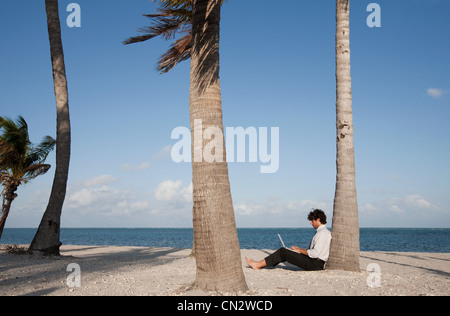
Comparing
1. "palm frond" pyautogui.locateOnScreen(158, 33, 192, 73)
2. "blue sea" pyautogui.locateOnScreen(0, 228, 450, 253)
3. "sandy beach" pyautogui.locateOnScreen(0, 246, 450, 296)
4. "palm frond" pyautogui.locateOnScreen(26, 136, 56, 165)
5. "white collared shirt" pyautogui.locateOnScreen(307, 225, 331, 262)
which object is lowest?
"blue sea" pyautogui.locateOnScreen(0, 228, 450, 253)

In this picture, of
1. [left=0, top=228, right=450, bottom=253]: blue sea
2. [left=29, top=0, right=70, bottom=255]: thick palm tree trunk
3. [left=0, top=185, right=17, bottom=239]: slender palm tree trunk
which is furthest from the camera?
[left=0, top=228, right=450, bottom=253]: blue sea

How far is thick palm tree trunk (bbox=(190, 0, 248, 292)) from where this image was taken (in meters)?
4.73

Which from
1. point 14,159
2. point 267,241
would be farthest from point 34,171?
point 267,241

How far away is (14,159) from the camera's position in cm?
1530

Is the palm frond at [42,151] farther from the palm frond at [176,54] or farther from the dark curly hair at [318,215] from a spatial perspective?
the dark curly hair at [318,215]

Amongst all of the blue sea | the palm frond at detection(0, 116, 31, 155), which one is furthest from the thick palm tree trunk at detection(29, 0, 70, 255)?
the blue sea

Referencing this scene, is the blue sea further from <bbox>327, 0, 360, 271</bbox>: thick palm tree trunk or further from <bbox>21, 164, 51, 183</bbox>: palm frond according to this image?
<bbox>327, 0, 360, 271</bbox>: thick palm tree trunk

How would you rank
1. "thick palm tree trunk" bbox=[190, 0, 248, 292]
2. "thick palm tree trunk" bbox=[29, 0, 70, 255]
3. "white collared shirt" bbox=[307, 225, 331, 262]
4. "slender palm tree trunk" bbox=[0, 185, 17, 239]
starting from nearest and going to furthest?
1. "thick palm tree trunk" bbox=[190, 0, 248, 292]
2. "white collared shirt" bbox=[307, 225, 331, 262]
3. "thick palm tree trunk" bbox=[29, 0, 70, 255]
4. "slender palm tree trunk" bbox=[0, 185, 17, 239]

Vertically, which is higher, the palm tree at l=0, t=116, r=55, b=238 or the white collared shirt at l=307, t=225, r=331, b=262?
the palm tree at l=0, t=116, r=55, b=238

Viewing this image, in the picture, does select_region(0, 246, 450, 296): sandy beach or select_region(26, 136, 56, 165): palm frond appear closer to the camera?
select_region(0, 246, 450, 296): sandy beach

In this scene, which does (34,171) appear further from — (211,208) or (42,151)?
(211,208)

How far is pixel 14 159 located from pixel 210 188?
44.8 feet
